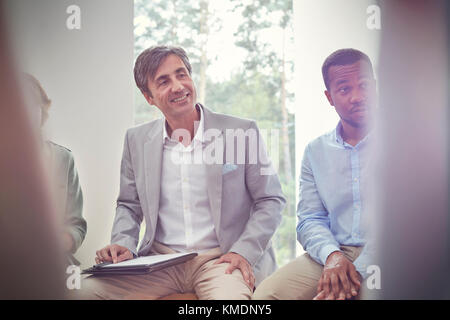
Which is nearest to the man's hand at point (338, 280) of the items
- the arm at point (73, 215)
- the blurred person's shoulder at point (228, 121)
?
the blurred person's shoulder at point (228, 121)

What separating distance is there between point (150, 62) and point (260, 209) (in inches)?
37.4

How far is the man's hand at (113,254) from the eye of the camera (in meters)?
2.34

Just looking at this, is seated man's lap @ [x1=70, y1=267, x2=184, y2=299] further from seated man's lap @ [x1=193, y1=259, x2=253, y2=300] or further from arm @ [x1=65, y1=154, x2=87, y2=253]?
arm @ [x1=65, y1=154, x2=87, y2=253]

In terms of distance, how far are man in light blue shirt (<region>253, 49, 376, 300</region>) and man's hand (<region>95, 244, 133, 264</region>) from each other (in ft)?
2.35

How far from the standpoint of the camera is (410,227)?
2.39m

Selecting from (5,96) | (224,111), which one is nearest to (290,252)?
(224,111)

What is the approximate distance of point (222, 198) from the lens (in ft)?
7.69

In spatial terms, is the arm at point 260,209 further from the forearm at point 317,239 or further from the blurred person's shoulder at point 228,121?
the forearm at point 317,239

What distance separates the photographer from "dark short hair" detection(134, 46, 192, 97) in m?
2.37

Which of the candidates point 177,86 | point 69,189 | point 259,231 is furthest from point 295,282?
point 69,189

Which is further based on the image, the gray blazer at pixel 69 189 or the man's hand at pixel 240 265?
the gray blazer at pixel 69 189

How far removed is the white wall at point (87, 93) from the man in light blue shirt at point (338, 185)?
0.97m

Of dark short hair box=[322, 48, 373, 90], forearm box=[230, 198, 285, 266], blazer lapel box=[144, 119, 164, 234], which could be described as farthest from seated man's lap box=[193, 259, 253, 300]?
dark short hair box=[322, 48, 373, 90]

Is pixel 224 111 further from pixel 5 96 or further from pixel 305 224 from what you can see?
pixel 5 96
